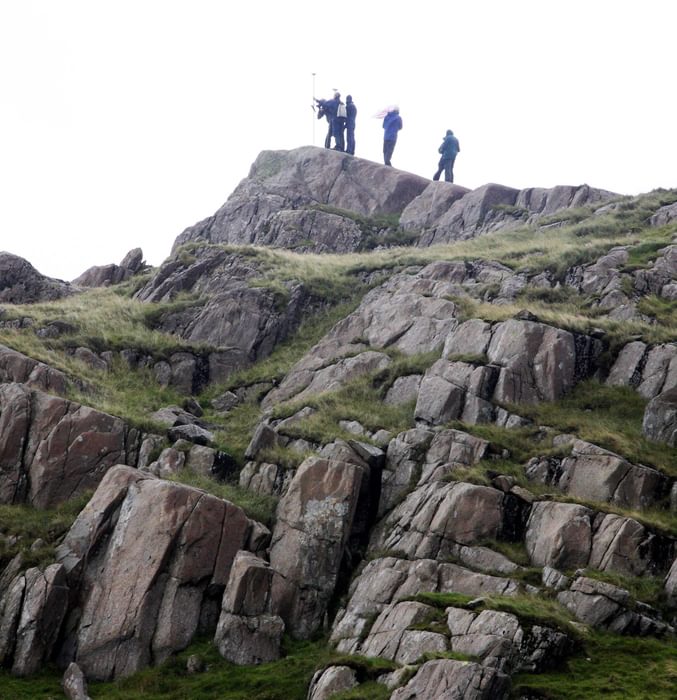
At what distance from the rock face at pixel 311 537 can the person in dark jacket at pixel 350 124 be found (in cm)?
5013

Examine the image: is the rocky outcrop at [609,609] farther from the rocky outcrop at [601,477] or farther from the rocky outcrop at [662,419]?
the rocky outcrop at [662,419]

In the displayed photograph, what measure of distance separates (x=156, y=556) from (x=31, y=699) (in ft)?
17.1

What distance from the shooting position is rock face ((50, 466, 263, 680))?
28016 mm

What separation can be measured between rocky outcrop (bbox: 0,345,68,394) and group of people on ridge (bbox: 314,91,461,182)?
4312cm

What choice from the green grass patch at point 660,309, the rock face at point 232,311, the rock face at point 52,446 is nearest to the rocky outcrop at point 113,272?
the rock face at point 232,311

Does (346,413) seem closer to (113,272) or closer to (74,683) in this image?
(74,683)

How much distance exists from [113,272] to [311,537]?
39351 mm

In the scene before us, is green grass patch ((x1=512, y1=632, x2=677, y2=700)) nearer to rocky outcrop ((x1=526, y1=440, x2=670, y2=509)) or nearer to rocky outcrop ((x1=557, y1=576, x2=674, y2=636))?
rocky outcrop ((x1=557, y1=576, x2=674, y2=636))

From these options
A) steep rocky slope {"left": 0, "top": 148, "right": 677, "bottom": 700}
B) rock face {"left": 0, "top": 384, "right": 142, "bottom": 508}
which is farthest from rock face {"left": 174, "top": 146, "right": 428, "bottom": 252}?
rock face {"left": 0, "top": 384, "right": 142, "bottom": 508}

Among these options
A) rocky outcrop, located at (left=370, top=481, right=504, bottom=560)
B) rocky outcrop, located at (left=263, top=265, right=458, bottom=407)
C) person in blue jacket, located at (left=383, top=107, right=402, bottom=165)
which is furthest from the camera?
person in blue jacket, located at (left=383, top=107, right=402, bottom=165)

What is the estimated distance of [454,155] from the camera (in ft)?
246

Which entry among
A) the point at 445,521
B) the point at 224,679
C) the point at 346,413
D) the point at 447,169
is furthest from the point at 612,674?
the point at 447,169

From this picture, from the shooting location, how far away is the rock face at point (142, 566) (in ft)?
91.9

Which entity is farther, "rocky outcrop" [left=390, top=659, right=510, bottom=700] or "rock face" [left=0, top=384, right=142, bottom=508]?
"rock face" [left=0, top=384, right=142, bottom=508]
